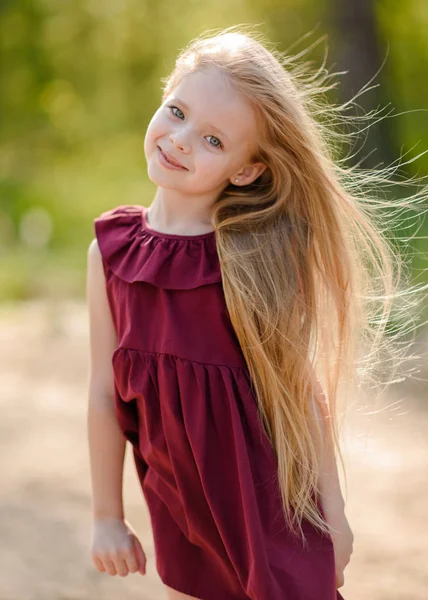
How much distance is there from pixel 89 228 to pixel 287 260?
25.3ft

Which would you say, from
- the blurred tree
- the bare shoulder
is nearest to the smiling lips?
the bare shoulder

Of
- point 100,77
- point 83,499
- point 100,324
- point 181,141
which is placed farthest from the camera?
point 100,77

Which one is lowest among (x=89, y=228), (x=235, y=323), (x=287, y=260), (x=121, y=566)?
(x=121, y=566)

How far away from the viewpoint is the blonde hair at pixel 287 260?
1.79m

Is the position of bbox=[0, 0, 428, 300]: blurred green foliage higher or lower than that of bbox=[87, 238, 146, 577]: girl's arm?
higher

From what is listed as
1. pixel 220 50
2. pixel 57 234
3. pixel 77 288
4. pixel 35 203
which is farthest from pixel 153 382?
pixel 35 203

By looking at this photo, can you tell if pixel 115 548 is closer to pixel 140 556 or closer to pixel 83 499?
pixel 140 556

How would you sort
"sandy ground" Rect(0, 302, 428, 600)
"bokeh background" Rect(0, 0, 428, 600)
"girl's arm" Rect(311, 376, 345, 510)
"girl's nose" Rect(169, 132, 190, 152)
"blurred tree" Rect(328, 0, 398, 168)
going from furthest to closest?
"blurred tree" Rect(328, 0, 398, 168) < "bokeh background" Rect(0, 0, 428, 600) < "sandy ground" Rect(0, 302, 428, 600) < "girl's arm" Rect(311, 376, 345, 510) < "girl's nose" Rect(169, 132, 190, 152)

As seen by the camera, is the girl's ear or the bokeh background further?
the bokeh background

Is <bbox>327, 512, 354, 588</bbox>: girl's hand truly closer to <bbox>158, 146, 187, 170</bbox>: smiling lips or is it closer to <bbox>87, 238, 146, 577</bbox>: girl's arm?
<bbox>87, 238, 146, 577</bbox>: girl's arm

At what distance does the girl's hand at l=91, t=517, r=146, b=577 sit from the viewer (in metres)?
1.99

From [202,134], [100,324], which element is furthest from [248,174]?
[100,324]

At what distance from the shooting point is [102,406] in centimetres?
199

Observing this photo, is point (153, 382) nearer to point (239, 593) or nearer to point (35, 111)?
point (239, 593)
